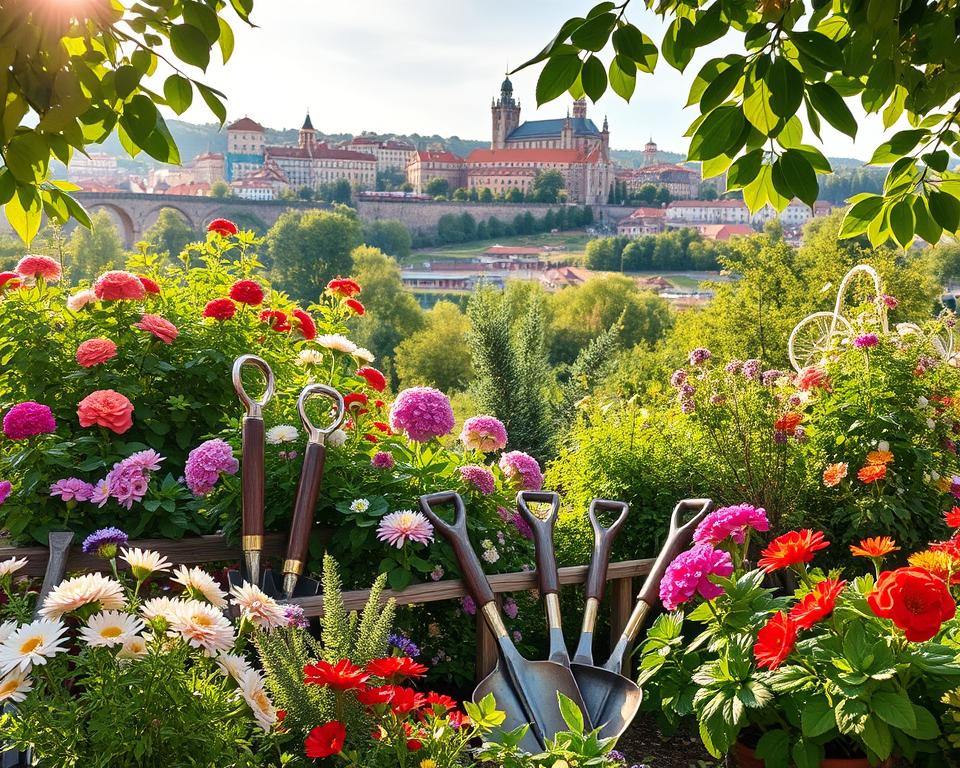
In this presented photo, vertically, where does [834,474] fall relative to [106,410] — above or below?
below

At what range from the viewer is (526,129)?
9431 cm

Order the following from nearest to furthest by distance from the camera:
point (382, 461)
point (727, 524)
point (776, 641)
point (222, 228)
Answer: point (776, 641)
point (727, 524)
point (382, 461)
point (222, 228)

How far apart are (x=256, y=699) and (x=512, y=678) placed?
956 millimetres

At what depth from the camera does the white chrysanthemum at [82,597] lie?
1.16 metres

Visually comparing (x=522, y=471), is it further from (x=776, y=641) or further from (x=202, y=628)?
(x=202, y=628)

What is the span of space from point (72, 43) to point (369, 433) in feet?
4.62

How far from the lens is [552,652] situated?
83.4 inches

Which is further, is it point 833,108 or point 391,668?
point 391,668

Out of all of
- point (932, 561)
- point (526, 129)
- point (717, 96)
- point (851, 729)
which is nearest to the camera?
point (717, 96)

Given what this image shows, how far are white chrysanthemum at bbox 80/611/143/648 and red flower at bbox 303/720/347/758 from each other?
0.26 metres

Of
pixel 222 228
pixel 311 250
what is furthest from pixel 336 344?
pixel 311 250

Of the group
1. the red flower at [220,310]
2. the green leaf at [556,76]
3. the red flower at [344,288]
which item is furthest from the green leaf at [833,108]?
the red flower at [344,288]

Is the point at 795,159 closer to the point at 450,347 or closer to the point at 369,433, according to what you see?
the point at 369,433

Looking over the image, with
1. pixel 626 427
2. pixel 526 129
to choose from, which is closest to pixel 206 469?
pixel 626 427
